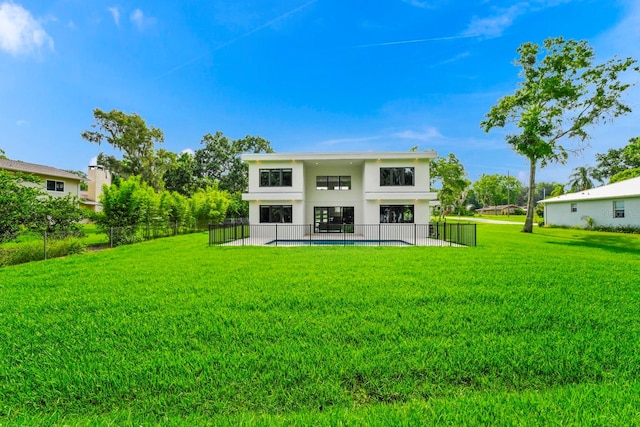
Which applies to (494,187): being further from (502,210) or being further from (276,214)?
(276,214)

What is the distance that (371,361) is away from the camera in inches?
115

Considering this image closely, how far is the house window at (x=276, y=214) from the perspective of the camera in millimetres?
17500

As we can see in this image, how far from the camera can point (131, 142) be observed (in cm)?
3066

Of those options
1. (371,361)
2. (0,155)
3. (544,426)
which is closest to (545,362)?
(544,426)

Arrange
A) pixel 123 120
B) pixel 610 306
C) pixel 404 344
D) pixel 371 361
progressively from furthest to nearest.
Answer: pixel 123 120 → pixel 610 306 → pixel 404 344 → pixel 371 361

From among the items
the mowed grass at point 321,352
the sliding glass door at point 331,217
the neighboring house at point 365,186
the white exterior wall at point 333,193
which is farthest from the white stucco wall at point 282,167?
the mowed grass at point 321,352

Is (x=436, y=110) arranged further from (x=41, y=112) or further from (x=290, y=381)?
(x=41, y=112)

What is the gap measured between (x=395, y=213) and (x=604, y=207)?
18.1m

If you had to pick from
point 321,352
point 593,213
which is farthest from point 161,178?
point 593,213

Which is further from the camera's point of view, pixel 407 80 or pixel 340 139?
pixel 340 139

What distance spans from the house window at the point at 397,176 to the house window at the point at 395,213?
4.72 ft

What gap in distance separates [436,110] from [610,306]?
20215 millimetres

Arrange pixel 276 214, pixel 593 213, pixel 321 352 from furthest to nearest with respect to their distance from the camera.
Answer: pixel 593 213 → pixel 276 214 → pixel 321 352

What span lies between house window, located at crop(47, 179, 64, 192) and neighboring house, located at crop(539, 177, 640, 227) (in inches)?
1797
